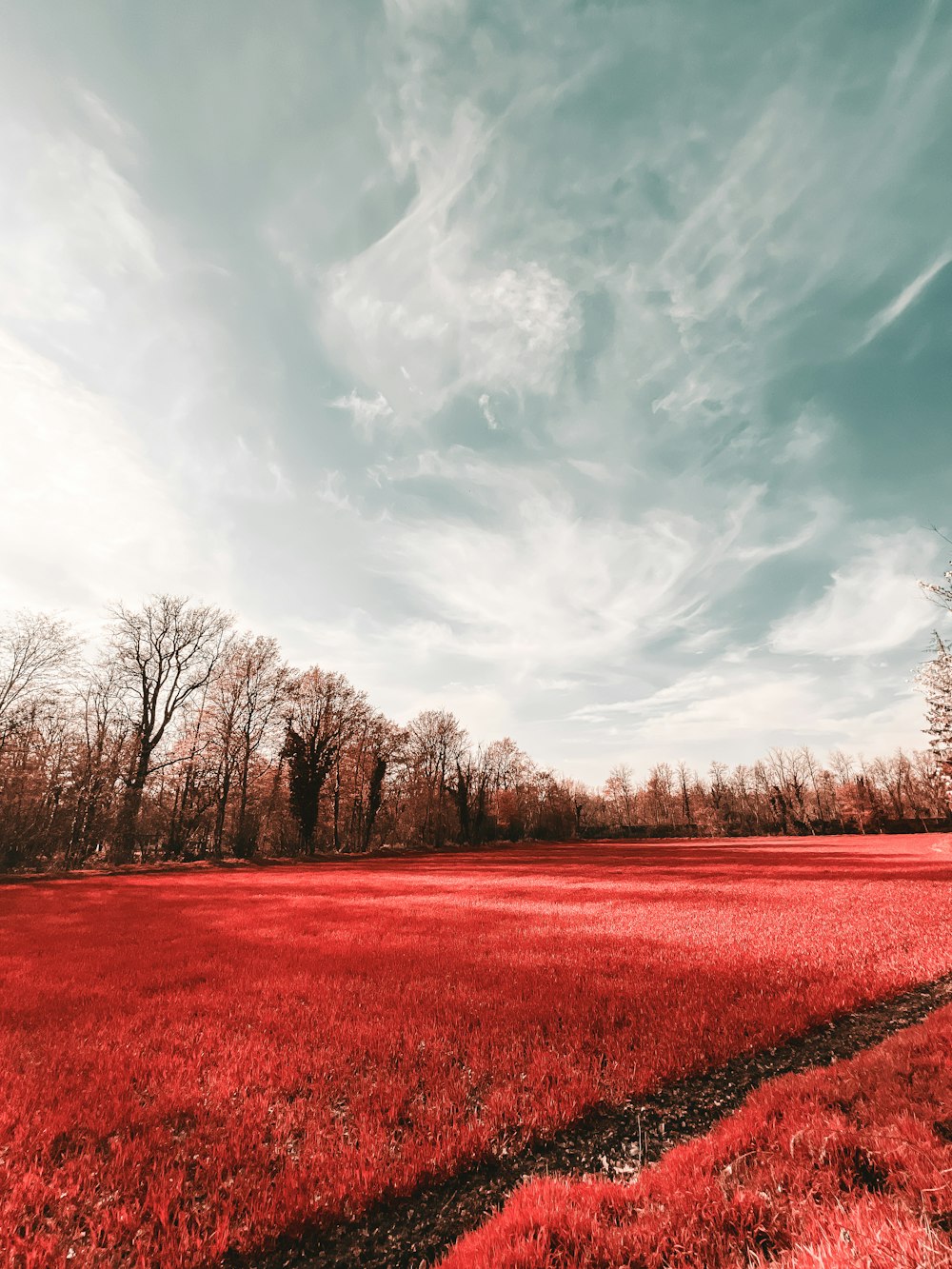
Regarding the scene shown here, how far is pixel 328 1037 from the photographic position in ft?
18.8

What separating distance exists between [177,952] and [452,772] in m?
63.5

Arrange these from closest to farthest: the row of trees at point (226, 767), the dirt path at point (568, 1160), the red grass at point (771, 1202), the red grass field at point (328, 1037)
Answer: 1. the red grass at point (771, 1202)
2. the dirt path at point (568, 1160)
3. the red grass field at point (328, 1037)
4. the row of trees at point (226, 767)

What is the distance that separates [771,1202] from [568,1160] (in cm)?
158

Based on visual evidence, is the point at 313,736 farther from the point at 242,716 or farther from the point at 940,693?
the point at 940,693

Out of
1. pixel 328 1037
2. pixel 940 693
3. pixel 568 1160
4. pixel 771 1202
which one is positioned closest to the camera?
pixel 771 1202

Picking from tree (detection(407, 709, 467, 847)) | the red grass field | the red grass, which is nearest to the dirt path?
the red grass field

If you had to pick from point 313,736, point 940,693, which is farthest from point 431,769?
point 940,693

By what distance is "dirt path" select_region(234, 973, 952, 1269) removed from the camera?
117 inches

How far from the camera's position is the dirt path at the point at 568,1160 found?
2.97 m

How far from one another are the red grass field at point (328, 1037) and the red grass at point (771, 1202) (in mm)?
1075

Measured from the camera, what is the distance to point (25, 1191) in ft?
10.6

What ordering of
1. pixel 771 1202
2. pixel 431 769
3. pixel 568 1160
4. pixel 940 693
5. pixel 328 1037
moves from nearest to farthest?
pixel 771 1202
pixel 568 1160
pixel 328 1037
pixel 940 693
pixel 431 769

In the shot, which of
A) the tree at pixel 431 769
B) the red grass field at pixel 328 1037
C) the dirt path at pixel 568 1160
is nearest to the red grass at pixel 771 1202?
the dirt path at pixel 568 1160

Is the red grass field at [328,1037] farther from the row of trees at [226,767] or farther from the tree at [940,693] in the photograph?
the tree at [940,693]
